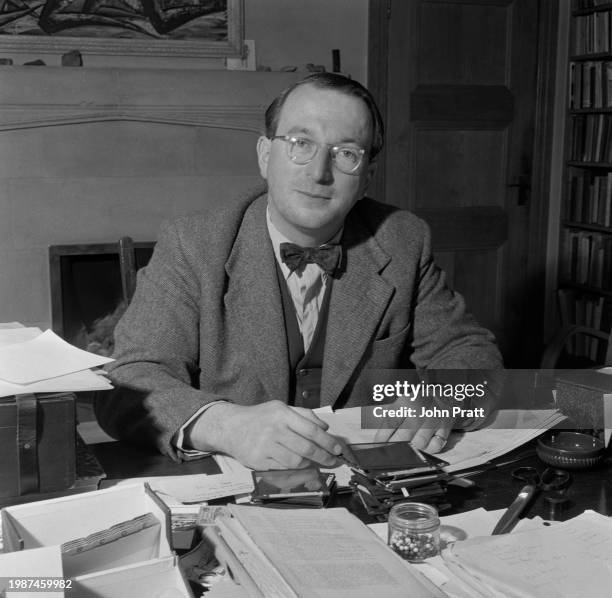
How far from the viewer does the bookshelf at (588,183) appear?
430 centimetres

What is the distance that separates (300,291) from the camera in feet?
6.07

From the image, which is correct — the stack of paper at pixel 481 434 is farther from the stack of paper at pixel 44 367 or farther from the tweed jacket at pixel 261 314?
the stack of paper at pixel 44 367

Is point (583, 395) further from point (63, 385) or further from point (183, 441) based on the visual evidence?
point (63, 385)

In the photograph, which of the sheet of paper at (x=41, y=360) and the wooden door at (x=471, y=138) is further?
the wooden door at (x=471, y=138)

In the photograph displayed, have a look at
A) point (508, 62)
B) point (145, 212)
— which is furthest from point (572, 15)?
point (145, 212)

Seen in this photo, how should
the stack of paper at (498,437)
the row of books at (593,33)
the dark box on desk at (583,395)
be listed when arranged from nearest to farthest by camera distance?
the stack of paper at (498,437) → the dark box on desk at (583,395) → the row of books at (593,33)

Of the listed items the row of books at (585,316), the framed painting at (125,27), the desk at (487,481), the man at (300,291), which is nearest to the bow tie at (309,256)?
the man at (300,291)

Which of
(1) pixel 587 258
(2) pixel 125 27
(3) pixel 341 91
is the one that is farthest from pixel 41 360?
(1) pixel 587 258

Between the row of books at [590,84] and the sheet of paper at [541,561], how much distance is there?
3.72 metres

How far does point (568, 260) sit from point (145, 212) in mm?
2400

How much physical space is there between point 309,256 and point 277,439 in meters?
0.63

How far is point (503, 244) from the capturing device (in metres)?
4.52

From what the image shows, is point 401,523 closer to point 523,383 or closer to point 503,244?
point 523,383

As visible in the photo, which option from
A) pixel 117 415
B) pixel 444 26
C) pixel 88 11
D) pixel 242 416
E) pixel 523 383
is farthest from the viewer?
pixel 444 26
